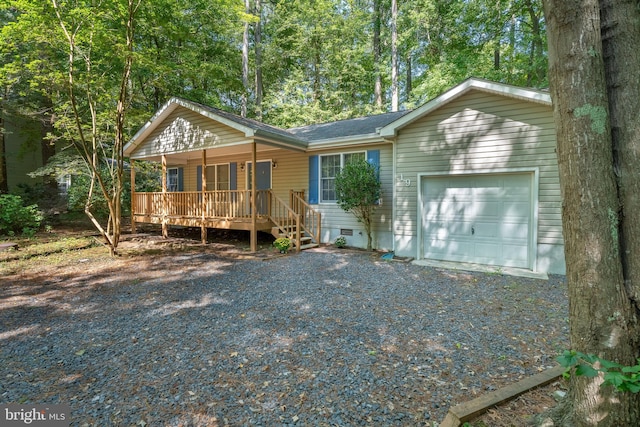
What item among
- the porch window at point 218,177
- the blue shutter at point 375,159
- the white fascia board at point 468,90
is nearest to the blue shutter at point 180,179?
the porch window at point 218,177

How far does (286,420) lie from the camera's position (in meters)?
2.18

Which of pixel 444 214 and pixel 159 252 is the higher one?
pixel 444 214

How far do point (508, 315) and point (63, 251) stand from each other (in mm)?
10465

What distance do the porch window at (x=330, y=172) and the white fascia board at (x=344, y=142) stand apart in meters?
0.35

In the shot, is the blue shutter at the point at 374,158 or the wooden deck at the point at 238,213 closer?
the blue shutter at the point at 374,158

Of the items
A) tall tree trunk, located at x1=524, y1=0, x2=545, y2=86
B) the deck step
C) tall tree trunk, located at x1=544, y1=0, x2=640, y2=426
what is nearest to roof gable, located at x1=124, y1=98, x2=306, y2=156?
the deck step

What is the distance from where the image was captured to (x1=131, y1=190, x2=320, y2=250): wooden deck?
28.7ft

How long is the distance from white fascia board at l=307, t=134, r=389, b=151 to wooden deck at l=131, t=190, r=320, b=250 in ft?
5.17

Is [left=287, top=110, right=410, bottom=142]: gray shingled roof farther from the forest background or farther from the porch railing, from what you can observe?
the forest background

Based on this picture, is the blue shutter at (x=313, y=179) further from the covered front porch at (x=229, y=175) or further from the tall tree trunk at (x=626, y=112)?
the tall tree trunk at (x=626, y=112)

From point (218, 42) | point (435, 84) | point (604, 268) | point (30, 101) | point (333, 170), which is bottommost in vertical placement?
point (604, 268)

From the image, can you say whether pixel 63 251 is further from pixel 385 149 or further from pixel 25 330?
pixel 385 149

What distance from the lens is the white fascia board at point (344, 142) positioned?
8208 mm

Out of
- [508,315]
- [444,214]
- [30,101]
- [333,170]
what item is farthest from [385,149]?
[30,101]
